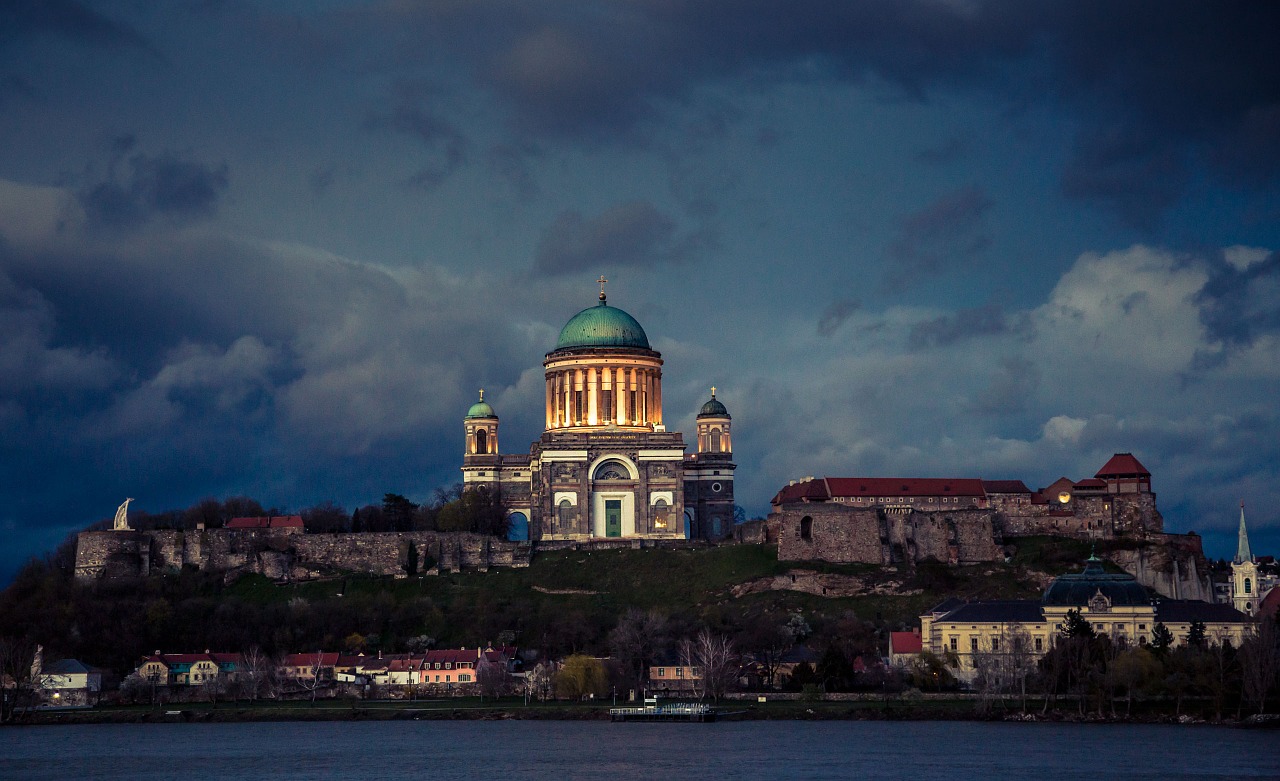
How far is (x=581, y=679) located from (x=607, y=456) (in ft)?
90.6

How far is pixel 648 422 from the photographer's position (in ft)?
393

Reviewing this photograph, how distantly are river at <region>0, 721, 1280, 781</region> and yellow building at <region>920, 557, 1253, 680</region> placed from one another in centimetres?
774

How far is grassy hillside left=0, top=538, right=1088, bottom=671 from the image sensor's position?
97.3 m

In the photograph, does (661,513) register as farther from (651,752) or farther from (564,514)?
(651,752)

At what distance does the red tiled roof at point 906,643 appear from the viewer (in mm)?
88938

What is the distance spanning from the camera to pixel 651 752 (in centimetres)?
7100

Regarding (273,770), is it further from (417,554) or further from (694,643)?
(417,554)

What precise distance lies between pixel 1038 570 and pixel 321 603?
37407mm

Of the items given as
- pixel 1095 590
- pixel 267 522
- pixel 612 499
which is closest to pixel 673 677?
pixel 1095 590

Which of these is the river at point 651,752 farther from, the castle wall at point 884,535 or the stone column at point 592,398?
the stone column at point 592,398

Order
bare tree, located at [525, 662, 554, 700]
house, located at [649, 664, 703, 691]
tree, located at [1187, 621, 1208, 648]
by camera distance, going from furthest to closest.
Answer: bare tree, located at [525, 662, 554, 700], house, located at [649, 664, 703, 691], tree, located at [1187, 621, 1208, 648]

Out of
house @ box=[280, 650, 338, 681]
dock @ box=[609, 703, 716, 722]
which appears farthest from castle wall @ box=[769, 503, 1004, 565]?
house @ box=[280, 650, 338, 681]

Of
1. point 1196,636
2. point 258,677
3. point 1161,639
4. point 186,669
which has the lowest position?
point 258,677

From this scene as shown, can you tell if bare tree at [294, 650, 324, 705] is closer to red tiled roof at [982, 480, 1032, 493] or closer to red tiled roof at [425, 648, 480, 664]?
red tiled roof at [425, 648, 480, 664]
